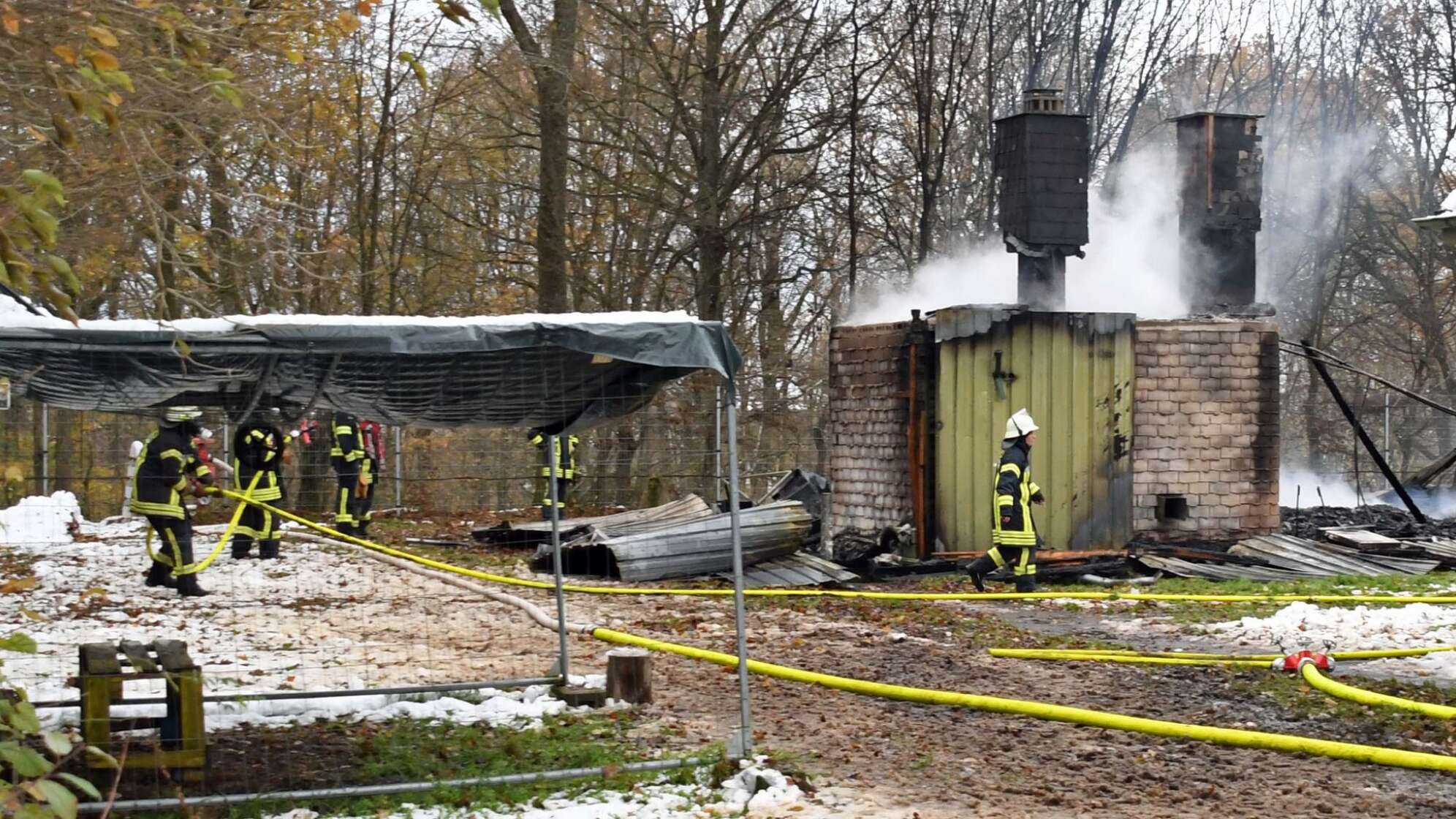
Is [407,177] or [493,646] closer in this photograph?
[493,646]

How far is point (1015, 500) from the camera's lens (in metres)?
13.5

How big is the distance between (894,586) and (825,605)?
2.23 m

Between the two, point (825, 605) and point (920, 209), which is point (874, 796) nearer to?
point (825, 605)

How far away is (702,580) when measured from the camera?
15.0m

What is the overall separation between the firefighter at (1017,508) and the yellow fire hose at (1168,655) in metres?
3.15

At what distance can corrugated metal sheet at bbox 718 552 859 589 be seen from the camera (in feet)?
47.8

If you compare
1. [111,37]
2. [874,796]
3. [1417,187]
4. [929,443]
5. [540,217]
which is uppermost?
[1417,187]

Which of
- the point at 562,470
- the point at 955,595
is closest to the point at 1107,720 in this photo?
the point at 955,595

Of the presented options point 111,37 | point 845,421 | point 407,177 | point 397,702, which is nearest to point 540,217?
point 407,177

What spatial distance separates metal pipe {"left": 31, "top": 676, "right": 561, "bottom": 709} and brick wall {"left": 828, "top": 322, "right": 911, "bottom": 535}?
8836 millimetres

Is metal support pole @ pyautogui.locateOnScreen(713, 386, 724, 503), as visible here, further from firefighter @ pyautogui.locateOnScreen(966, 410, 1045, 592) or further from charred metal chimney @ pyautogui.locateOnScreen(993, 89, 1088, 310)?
firefighter @ pyautogui.locateOnScreen(966, 410, 1045, 592)

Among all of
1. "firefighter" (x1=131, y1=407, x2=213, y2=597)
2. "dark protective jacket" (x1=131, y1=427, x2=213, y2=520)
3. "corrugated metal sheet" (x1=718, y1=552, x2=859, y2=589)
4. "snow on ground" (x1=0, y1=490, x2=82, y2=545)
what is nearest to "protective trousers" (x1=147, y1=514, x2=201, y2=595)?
"firefighter" (x1=131, y1=407, x2=213, y2=597)

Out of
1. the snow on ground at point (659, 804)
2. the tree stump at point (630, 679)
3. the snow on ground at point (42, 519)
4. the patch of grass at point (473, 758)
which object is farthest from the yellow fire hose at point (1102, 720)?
the snow on ground at point (42, 519)

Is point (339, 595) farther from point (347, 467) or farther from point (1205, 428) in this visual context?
point (1205, 428)
